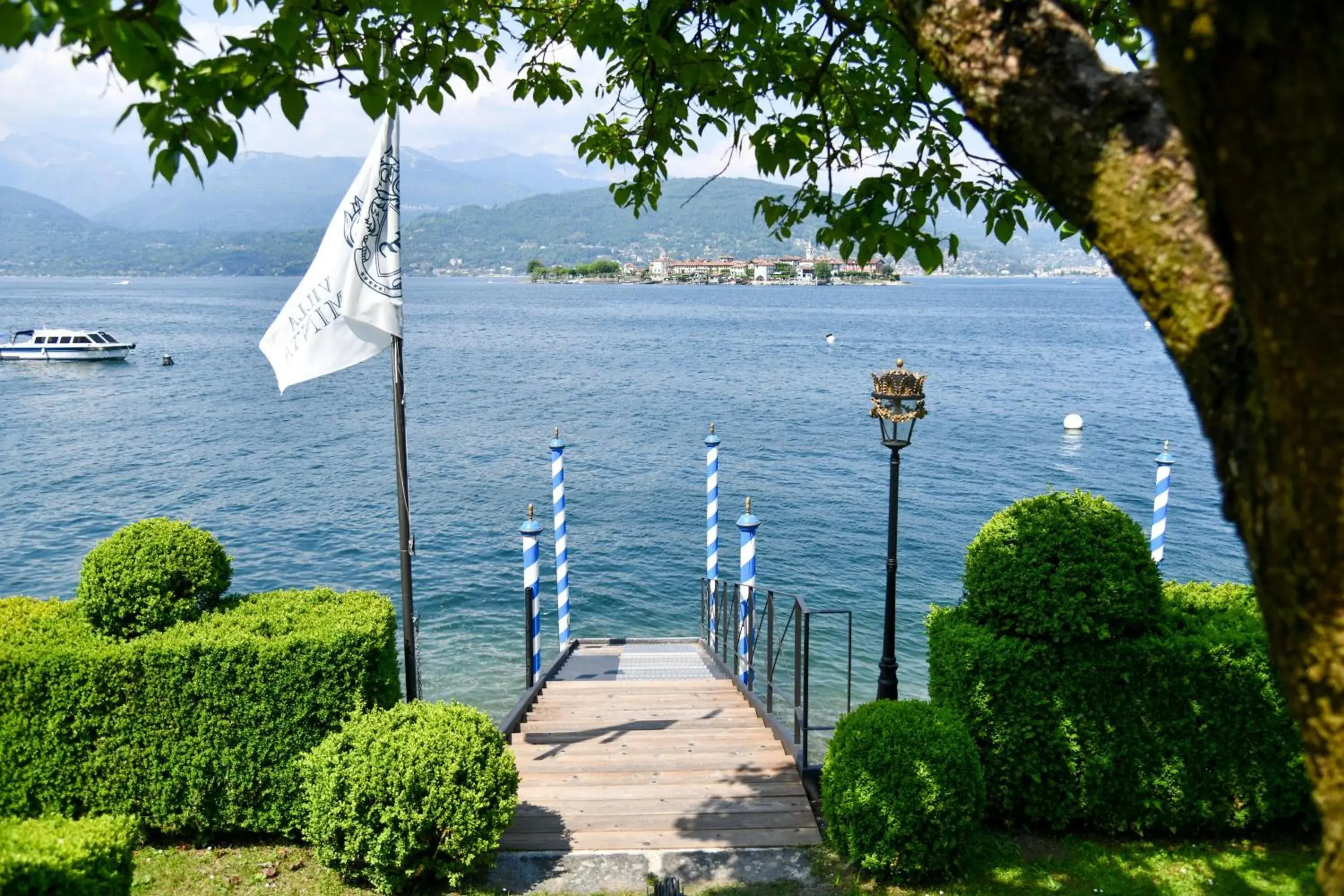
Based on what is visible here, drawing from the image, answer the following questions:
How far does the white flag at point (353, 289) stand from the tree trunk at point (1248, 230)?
18.0 ft

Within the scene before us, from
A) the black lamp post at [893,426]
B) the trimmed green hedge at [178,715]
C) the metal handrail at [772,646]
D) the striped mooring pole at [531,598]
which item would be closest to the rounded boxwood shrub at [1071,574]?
the metal handrail at [772,646]

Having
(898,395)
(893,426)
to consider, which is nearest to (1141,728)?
(893,426)

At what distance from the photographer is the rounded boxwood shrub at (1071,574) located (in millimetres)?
6887

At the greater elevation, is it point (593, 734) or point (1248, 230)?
point (1248, 230)

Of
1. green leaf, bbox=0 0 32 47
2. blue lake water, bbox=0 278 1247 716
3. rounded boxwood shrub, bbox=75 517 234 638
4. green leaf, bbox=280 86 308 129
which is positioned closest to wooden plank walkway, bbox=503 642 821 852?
rounded boxwood shrub, bbox=75 517 234 638

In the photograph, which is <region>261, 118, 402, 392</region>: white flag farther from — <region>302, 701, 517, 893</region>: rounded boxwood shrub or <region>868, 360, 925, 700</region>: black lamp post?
<region>868, 360, 925, 700</region>: black lamp post

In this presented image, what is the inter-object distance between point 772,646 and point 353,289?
636cm

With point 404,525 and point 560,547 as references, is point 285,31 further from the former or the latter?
point 560,547

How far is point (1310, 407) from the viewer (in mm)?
1732

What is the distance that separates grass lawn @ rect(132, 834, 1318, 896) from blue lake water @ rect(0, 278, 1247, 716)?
8.82 feet

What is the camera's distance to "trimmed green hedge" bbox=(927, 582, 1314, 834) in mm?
6953

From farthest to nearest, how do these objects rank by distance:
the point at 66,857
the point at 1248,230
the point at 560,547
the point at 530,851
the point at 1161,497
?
the point at 560,547, the point at 1161,497, the point at 530,851, the point at 66,857, the point at 1248,230

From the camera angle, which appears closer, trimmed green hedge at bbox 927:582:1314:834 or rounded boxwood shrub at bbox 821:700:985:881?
rounded boxwood shrub at bbox 821:700:985:881

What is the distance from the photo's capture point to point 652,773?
817 cm
